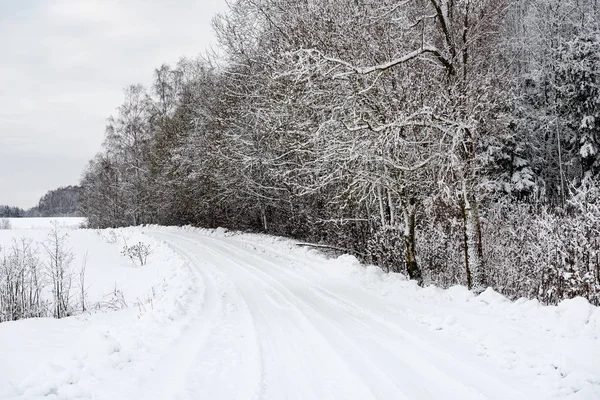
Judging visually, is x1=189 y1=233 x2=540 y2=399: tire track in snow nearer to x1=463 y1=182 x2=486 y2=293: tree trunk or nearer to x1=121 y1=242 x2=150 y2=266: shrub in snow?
x1=463 y1=182 x2=486 y2=293: tree trunk

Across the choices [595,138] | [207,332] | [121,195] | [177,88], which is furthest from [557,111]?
[121,195]

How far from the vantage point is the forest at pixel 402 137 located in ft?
31.8

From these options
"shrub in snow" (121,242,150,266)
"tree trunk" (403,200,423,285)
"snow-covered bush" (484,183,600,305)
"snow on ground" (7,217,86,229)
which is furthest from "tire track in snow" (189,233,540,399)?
"snow on ground" (7,217,86,229)

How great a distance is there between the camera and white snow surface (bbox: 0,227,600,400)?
4395mm

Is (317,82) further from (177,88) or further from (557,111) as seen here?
(177,88)

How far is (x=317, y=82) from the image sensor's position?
11758mm

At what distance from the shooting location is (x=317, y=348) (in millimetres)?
5793

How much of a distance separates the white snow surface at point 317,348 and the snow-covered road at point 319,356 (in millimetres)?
21

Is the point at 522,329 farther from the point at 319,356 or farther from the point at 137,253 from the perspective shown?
the point at 137,253

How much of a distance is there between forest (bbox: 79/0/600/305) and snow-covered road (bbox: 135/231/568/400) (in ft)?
11.6

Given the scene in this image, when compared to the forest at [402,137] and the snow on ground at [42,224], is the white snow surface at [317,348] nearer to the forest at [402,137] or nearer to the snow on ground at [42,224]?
the forest at [402,137]

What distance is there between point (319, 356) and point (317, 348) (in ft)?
1.08

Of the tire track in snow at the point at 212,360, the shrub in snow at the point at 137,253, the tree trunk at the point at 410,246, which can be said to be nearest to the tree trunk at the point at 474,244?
the tree trunk at the point at 410,246

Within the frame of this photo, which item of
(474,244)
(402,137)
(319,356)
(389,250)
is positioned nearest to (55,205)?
(389,250)
